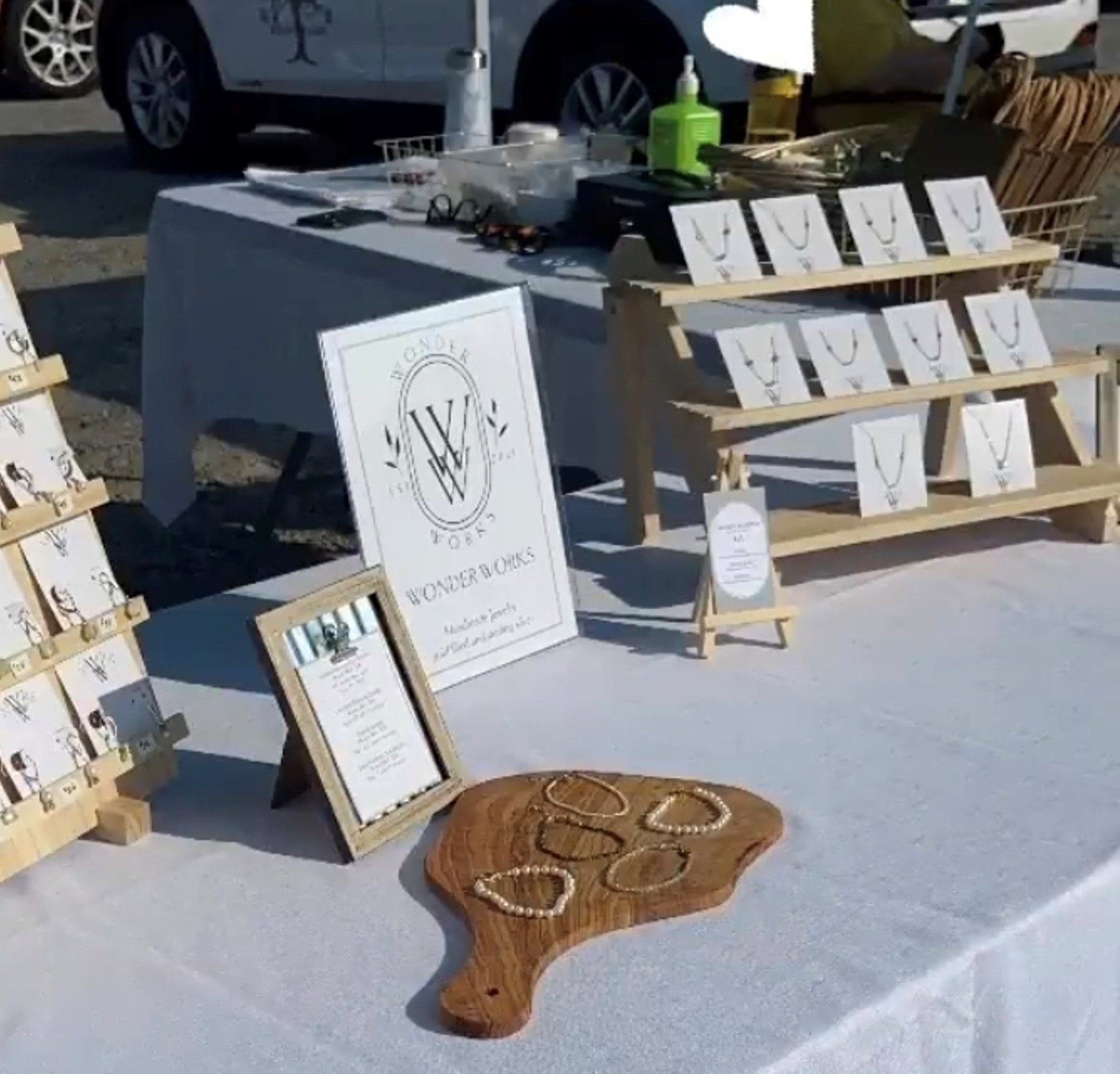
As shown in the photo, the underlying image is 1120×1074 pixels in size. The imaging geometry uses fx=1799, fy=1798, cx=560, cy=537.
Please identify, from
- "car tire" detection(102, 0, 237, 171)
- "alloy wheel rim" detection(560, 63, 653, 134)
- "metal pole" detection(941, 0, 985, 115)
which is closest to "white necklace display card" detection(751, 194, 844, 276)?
"metal pole" detection(941, 0, 985, 115)

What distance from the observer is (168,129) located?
20.8 feet

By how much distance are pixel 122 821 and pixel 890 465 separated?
0.61m

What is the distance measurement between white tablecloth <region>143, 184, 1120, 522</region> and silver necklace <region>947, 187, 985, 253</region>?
344mm

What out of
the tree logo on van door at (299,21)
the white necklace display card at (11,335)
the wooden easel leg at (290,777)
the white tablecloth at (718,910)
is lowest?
the white tablecloth at (718,910)

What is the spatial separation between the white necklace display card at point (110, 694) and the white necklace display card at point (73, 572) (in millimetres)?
20

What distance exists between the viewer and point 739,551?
1.17 metres

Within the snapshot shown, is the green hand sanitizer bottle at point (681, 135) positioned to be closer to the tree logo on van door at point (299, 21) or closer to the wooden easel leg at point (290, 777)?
the wooden easel leg at point (290, 777)

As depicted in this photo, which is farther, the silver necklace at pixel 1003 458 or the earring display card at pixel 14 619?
the silver necklace at pixel 1003 458

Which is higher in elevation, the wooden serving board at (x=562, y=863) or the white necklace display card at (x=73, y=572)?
the white necklace display card at (x=73, y=572)

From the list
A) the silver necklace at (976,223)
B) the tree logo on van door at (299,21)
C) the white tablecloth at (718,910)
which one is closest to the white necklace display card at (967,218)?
the silver necklace at (976,223)

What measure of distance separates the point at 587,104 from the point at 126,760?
4032mm

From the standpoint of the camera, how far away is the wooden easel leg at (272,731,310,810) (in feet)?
3.07

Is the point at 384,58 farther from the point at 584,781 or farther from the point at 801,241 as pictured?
the point at 584,781

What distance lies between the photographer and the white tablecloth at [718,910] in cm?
76
